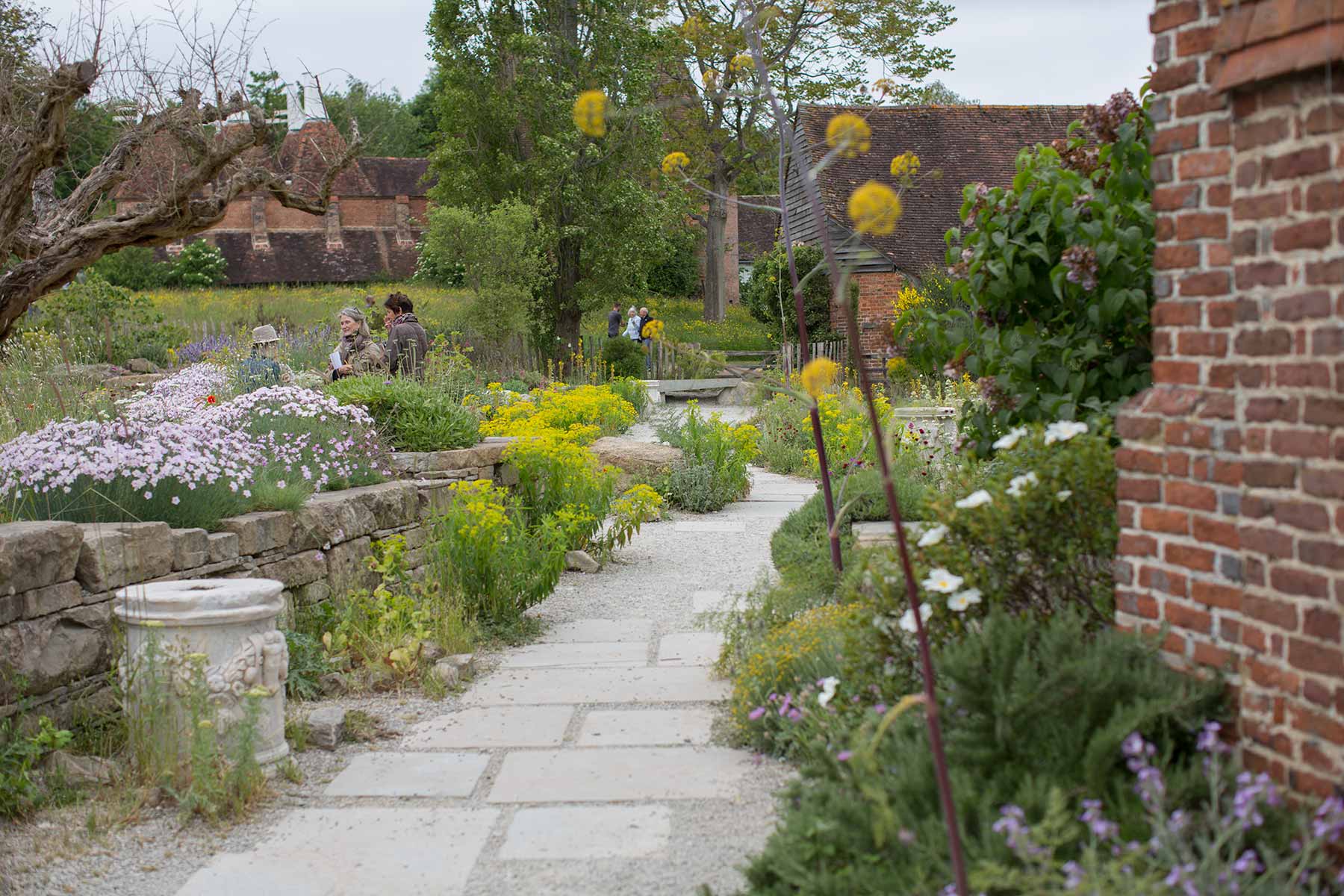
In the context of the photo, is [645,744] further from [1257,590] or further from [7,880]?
[1257,590]

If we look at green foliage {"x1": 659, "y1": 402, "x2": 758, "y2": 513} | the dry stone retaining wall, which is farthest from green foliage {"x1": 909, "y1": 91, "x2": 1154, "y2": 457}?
green foliage {"x1": 659, "y1": 402, "x2": 758, "y2": 513}

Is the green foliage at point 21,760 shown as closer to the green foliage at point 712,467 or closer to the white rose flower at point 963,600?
the white rose flower at point 963,600

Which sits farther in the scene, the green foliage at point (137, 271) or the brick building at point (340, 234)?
the brick building at point (340, 234)

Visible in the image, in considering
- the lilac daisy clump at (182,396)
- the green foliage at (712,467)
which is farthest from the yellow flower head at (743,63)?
the green foliage at (712,467)

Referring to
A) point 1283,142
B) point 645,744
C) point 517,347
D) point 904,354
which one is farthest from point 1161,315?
point 517,347

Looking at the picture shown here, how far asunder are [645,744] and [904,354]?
8.51 ft

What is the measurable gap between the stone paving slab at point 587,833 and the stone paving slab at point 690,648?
1778 millimetres

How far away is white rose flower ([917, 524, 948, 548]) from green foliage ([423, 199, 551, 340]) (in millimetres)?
17468

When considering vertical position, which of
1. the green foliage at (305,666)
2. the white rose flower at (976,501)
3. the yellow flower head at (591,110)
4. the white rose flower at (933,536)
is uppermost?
the yellow flower head at (591,110)

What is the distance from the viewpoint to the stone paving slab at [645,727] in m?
4.54

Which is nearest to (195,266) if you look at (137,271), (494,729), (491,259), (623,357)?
(137,271)

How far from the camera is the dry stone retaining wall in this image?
4.09m

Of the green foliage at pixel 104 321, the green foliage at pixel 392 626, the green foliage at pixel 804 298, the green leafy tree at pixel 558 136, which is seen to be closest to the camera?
the green foliage at pixel 392 626

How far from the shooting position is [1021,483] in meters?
3.36
